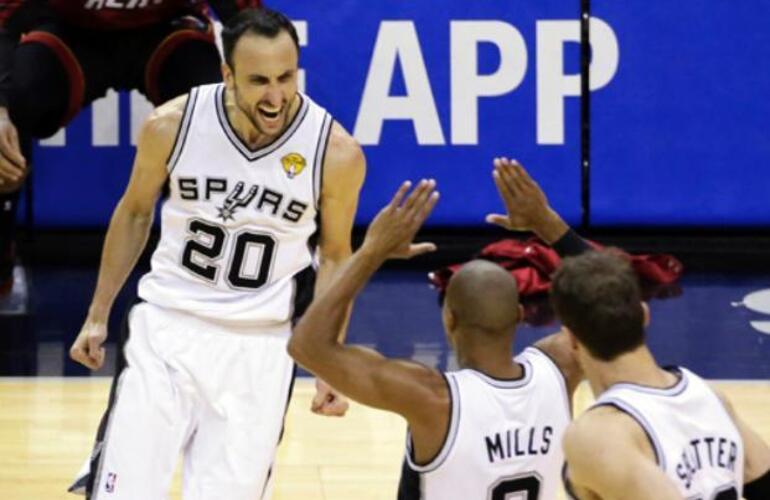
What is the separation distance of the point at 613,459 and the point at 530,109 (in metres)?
6.16

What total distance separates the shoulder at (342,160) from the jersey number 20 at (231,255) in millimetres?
256

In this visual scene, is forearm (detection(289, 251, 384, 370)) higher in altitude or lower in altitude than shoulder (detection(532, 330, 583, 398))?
higher

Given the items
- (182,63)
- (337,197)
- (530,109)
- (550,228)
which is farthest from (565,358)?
(530,109)

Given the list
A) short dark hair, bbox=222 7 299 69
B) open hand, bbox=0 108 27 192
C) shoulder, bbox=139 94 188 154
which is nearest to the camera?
short dark hair, bbox=222 7 299 69

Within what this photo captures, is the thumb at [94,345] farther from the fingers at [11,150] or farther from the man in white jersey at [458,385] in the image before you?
the fingers at [11,150]

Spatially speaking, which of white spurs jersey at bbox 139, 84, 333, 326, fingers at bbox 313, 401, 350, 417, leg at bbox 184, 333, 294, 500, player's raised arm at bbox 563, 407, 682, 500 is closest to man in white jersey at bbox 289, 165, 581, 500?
player's raised arm at bbox 563, 407, 682, 500

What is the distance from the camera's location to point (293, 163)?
5.45 meters

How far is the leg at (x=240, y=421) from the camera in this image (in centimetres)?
514

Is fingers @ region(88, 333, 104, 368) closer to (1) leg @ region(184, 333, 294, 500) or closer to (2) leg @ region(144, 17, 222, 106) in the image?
(1) leg @ region(184, 333, 294, 500)

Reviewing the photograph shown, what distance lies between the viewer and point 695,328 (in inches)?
336

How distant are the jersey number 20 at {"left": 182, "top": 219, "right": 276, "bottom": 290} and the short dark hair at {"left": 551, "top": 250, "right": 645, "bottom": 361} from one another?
1.64m

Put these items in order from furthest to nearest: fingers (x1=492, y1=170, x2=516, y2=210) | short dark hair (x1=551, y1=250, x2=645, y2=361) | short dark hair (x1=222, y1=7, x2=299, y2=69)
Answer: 1. short dark hair (x1=222, y1=7, x2=299, y2=69)
2. fingers (x1=492, y1=170, x2=516, y2=210)
3. short dark hair (x1=551, y1=250, x2=645, y2=361)

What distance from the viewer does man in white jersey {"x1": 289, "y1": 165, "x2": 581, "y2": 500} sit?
164 inches

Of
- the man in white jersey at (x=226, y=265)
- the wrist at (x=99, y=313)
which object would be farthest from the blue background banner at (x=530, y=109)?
the wrist at (x=99, y=313)
